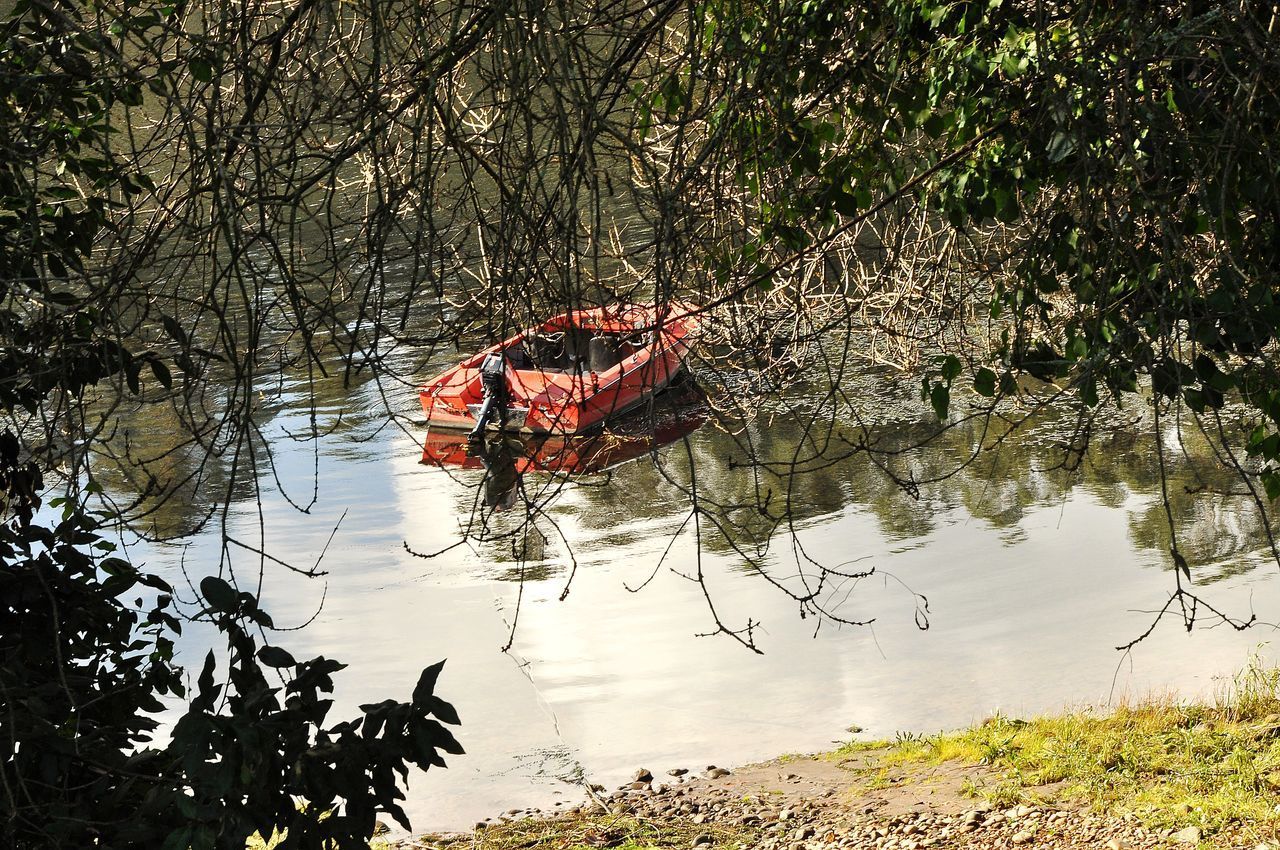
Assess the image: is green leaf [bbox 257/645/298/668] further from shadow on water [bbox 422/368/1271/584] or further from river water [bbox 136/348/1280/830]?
shadow on water [bbox 422/368/1271/584]

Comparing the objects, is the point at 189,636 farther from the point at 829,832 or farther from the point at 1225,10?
the point at 1225,10

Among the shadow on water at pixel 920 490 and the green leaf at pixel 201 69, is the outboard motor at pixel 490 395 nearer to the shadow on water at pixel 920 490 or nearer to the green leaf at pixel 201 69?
the shadow on water at pixel 920 490

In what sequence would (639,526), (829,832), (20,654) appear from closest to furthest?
(20,654), (829,832), (639,526)

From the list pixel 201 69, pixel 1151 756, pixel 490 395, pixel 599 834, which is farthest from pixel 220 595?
pixel 490 395

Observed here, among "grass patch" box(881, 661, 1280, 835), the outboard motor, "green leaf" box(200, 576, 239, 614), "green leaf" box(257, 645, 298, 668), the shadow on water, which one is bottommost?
"grass patch" box(881, 661, 1280, 835)

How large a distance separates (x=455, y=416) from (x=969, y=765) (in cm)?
964

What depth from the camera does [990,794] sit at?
572 cm

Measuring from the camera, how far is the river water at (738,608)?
766cm

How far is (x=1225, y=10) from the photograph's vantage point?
2.80 metres

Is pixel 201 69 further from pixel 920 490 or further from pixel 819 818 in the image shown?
pixel 920 490

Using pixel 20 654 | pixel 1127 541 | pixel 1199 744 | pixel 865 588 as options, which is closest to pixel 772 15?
pixel 20 654

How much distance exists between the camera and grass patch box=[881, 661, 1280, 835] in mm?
5098

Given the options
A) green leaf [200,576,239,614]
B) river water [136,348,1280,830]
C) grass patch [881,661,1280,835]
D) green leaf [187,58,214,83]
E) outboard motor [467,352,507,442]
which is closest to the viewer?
green leaf [200,576,239,614]

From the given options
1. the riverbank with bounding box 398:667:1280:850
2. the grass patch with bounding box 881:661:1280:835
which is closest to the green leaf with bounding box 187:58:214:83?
the riverbank with bounding box 398:667:1280:850
